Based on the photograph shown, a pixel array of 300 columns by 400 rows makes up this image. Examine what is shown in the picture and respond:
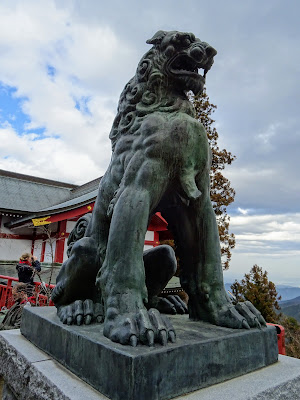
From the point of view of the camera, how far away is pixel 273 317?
7918mm

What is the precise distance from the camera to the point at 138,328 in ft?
4.17

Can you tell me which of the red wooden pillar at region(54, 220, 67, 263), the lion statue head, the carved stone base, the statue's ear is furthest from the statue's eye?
the red wooden pillar at region(54, 220, 67, 263)

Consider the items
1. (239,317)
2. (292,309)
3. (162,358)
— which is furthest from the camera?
(292,309)

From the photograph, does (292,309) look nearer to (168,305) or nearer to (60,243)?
(60,243)

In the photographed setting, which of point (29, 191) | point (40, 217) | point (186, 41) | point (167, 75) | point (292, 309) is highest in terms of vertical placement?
point (29, 191)

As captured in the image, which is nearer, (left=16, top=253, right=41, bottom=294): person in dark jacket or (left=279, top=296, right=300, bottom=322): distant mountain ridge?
(left=16, top=253, right=41, bottom=294): person in dark jacket

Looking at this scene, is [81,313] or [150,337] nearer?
[150,337]

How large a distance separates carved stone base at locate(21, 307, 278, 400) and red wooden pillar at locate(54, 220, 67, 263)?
30.5 ft

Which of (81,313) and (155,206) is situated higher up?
(155,206)

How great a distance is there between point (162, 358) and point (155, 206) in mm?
788

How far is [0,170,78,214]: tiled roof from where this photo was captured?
16.9m

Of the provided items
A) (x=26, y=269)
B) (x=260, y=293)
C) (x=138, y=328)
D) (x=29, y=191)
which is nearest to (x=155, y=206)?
(x=138, y=328)

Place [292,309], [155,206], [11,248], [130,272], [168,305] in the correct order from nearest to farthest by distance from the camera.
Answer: [130,272] < [155,206] < [168,305] < [11,248] < [292,309]

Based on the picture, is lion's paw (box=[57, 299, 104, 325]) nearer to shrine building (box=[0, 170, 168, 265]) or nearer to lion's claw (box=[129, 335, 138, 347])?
lion's claw (box=[129, 335, 138, 347])
